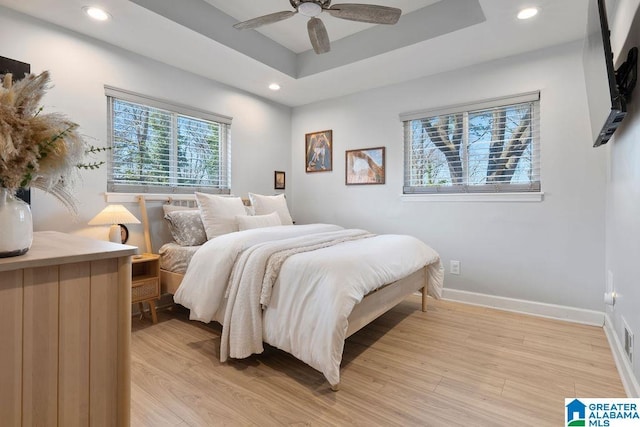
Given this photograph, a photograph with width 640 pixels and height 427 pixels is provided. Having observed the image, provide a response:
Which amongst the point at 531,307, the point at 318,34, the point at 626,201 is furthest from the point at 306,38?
the point at 531,307

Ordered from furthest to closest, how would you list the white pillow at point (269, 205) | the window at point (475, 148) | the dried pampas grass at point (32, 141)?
the white pillow at point (269, 205) → the window at point (475, 148) → the dried pampas grass at point (32, 141)

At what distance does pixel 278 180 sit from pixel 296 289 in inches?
112

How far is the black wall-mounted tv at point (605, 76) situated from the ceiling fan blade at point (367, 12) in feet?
3.62

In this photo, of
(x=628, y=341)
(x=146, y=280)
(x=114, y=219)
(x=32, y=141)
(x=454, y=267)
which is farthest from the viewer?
(x=454, y=267)

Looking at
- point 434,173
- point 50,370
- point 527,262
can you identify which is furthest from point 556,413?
point 434,173

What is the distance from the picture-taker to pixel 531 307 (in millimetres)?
3055

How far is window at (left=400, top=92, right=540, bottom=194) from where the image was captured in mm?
3090

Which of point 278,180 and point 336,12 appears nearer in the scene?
point 336,12

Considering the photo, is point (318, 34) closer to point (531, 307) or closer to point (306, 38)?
point (306, 38)

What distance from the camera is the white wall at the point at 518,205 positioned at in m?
2.82

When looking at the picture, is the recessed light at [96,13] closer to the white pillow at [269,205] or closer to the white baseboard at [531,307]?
the white pillow at [269,205]

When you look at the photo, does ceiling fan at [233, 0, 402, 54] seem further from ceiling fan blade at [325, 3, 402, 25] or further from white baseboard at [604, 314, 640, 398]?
white baseboard at [604, 314, 640, 398]

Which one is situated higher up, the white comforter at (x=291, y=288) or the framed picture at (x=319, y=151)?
the framed picture at (x=319, y=151)

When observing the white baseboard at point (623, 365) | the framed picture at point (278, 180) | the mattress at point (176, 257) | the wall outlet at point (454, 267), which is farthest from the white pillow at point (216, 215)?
the white baseboard at point (623, 365)
